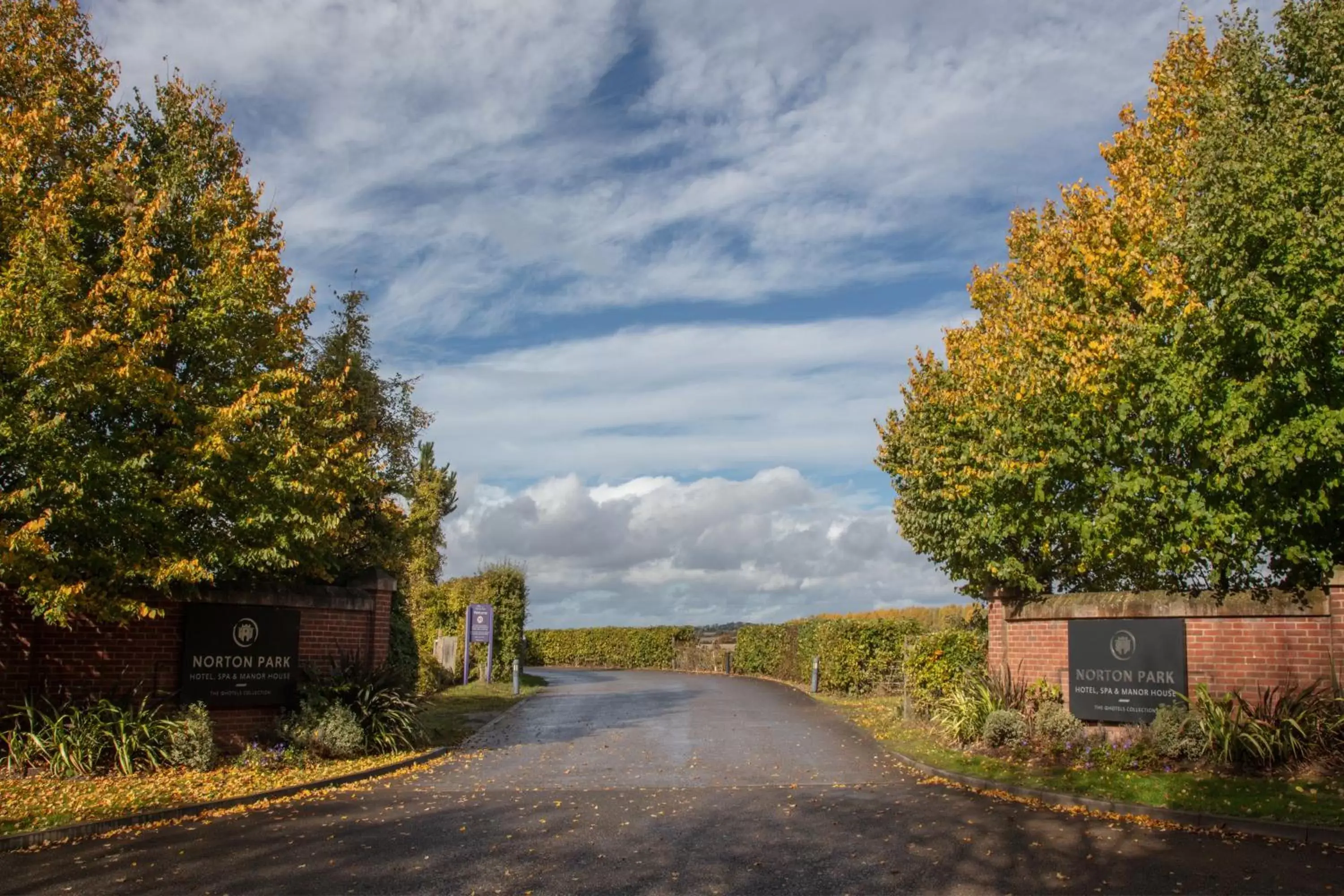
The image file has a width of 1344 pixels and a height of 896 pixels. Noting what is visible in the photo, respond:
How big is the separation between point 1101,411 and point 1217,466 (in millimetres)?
1941

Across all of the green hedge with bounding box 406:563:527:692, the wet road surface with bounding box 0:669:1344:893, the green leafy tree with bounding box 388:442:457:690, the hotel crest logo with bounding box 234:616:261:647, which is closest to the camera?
the wet road surface with bounding box 0:669:1344:893

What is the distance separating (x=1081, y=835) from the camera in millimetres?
9461

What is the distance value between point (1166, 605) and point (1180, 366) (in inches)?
122

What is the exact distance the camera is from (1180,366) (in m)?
13.5

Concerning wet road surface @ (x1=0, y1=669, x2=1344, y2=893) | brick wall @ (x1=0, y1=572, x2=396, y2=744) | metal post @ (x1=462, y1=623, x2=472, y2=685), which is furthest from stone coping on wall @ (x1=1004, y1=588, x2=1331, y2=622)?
metal post @ (x1=462, y1=623, x2=472, y2=685)

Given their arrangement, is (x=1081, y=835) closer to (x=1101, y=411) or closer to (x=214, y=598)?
(x=1101, y=411)

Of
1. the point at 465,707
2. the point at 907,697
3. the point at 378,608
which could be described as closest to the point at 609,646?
the point at 465,707

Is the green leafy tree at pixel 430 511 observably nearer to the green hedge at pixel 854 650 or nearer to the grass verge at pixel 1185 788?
the green hedge at pixel 854 650

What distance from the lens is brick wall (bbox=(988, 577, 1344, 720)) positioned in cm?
1195

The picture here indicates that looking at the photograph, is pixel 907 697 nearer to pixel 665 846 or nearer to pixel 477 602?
pixel 665 846

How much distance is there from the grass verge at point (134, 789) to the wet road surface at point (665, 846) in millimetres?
719

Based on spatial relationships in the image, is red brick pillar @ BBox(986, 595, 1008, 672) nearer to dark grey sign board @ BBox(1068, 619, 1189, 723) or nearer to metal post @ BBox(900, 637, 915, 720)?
dark grey sign board @ BBox(1068, 619, 1189, 723)

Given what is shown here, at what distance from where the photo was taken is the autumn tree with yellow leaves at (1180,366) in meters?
12.2

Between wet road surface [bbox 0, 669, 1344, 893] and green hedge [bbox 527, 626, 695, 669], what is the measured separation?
35.4 m
